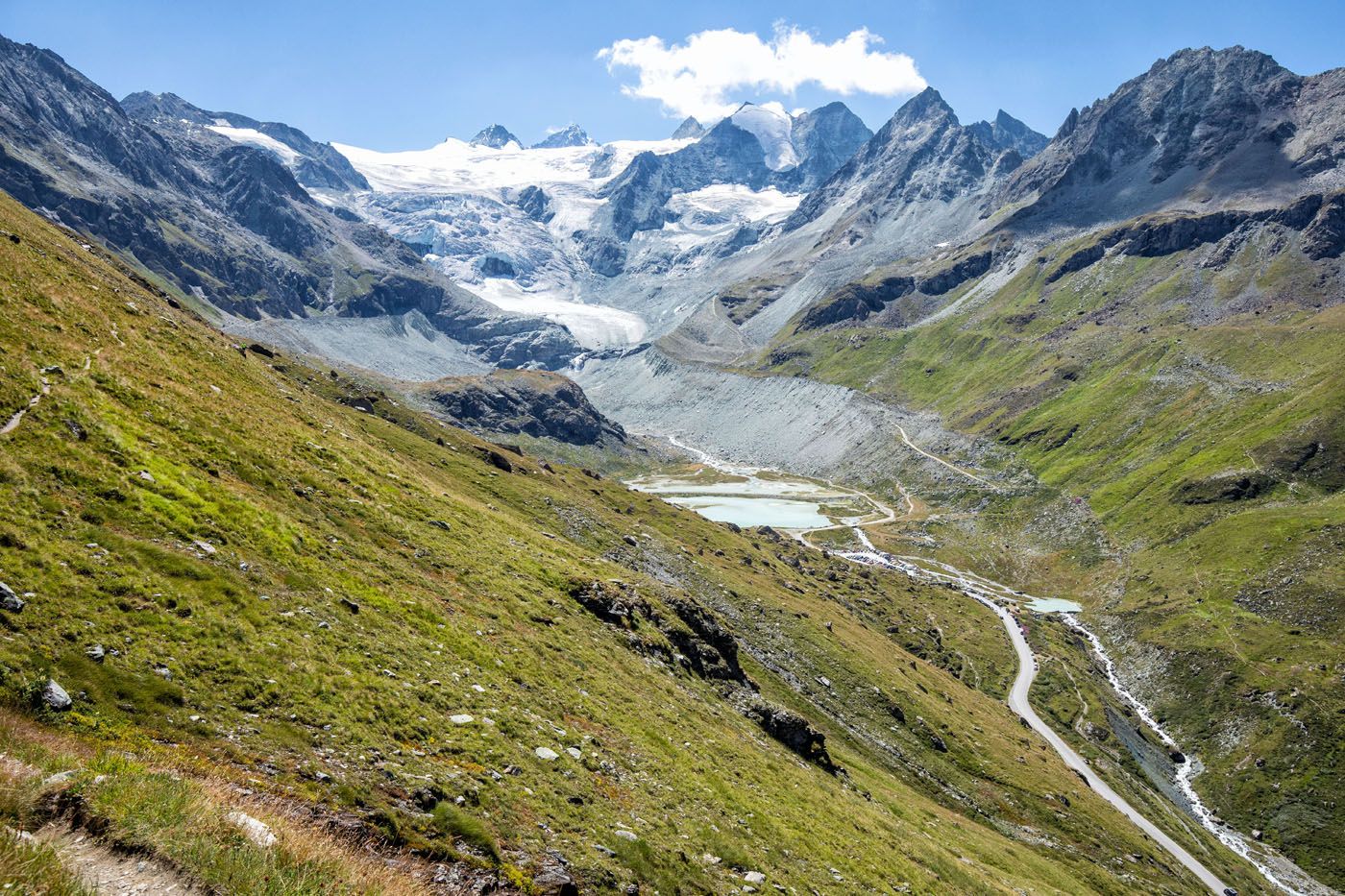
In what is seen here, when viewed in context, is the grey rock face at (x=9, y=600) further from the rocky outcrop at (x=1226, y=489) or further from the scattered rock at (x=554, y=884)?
the rocky outcrop at (x=1226, y=489)

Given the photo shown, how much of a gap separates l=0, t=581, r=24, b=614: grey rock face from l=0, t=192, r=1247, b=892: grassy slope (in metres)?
0.44

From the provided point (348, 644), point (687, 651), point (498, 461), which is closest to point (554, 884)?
point (348, 644)

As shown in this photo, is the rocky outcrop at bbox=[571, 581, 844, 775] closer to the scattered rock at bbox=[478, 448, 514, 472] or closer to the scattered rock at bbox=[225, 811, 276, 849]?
the scattered rock at bbox=[225, 811, 276, 849]

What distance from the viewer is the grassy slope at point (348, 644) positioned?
16484 millimetres

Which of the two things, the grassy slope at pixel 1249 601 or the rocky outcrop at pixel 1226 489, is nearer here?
the grassy slope at pixel 1249 601

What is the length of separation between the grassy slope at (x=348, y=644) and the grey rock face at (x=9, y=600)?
443 millimetres

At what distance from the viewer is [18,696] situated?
1316cm

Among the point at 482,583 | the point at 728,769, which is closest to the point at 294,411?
the point at 482,583

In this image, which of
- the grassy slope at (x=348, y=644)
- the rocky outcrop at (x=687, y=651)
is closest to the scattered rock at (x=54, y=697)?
the grassy slope at (x=348, y=644)

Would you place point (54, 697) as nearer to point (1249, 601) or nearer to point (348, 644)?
point (348, 644)

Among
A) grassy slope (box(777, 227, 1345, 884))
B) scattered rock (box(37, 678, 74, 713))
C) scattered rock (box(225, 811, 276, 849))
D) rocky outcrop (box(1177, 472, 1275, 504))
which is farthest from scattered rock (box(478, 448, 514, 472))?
rocky outcrop (box(1177, 472, 1275, 504))

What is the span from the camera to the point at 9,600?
49.3 feet

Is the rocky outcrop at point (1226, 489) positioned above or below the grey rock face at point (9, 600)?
above

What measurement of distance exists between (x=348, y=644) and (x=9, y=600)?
28.9ft
